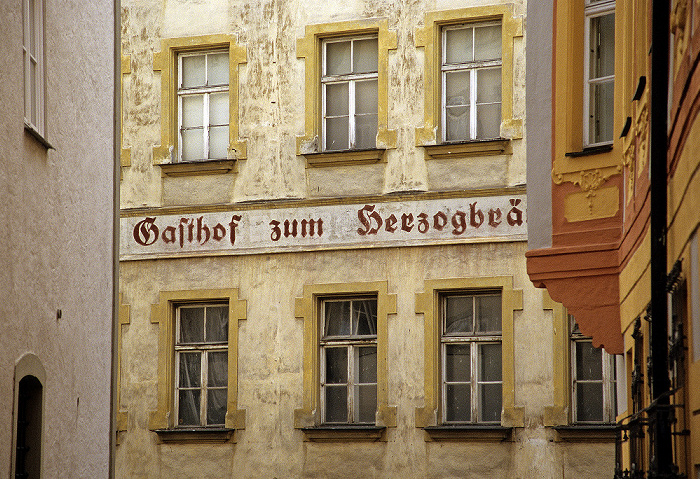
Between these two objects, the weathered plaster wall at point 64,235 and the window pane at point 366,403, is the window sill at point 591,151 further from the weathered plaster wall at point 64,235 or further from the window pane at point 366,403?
the window pane at point 366,403

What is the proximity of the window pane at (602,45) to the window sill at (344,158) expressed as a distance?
6315 mm

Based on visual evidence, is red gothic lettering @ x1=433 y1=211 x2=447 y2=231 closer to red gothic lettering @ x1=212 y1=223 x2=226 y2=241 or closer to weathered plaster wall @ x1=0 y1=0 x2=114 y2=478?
red gothic lettering @ x1=212 y1=223 x2=226 y2=241

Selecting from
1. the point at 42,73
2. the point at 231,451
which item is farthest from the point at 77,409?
the point at 231,451

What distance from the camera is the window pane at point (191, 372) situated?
1667 centimetres

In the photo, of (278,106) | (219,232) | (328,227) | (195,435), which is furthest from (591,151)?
(195,435)

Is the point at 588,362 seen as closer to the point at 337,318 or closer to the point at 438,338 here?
the point at 438,338

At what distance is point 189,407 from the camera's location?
1669 cm

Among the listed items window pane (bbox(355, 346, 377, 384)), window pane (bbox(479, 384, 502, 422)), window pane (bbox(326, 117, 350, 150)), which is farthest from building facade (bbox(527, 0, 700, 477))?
window pane (bbox(326, 117, 350, 150))

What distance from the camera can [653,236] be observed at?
19.4 ft

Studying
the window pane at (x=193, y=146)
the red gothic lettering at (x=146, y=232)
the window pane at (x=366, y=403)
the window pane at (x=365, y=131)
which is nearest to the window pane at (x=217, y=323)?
the red gothic lettering at (x=146, y=232)

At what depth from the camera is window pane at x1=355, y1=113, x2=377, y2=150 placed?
16.5 m

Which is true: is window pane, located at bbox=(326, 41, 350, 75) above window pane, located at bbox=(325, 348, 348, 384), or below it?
above

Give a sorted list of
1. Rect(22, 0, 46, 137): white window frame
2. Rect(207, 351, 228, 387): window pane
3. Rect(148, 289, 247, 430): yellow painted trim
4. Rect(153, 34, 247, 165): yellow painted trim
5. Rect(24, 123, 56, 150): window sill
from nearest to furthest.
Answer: Rect(24, 123, 56, 150): window sill, Rect(22, 0, 46, 137): white window frame, Rect(148, 289, 247, 430): yellow painted trim, Rect(207, 351, 228, 387): window pane, Rect(153, 34, 247, 165): yellow painted trim

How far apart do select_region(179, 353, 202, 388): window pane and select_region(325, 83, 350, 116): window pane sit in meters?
3.72
